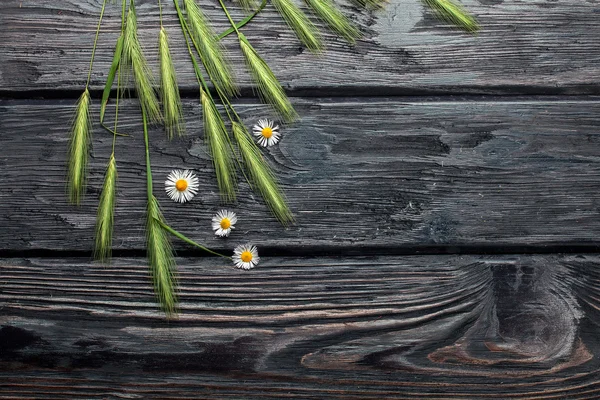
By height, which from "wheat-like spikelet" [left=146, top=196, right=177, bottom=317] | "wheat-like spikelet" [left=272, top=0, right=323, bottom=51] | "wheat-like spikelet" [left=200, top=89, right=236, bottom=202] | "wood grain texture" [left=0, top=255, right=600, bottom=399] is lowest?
"wood grain texture" [left=0, top=255, right=600, bottom=399]

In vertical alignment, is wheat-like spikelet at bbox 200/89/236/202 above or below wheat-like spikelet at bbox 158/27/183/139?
below

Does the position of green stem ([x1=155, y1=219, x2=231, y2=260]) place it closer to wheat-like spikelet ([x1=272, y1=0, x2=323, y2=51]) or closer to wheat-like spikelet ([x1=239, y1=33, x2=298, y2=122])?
wheat-like spikelet ([x1=239, y1=33, x2=298, y2=122])

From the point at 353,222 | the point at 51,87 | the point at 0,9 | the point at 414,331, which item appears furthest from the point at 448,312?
the point at 0,9

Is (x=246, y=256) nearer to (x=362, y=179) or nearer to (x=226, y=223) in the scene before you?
(x=226, y=223)

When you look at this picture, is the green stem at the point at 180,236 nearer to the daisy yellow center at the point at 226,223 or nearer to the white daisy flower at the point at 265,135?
the daisy yellow center at the point at 226,223

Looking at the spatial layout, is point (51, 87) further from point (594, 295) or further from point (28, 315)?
point (594, 295)

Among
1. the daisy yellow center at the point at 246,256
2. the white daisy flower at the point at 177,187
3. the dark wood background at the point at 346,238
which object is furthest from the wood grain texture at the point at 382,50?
the daisy yellow center at the point at 246,256

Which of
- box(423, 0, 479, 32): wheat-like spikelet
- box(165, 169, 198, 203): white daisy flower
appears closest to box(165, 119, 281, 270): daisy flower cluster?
box(165, 169, 198, 203): white daisy flower
